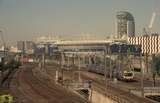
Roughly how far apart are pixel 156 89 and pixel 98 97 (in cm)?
1556

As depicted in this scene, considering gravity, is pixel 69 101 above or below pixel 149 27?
below

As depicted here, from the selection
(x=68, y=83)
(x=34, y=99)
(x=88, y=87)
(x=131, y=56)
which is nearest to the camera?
(x=34, y=99)

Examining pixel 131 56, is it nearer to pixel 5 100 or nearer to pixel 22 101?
pixel 22 101

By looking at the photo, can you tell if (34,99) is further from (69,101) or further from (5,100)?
(5,100)

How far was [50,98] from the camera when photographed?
67.6m

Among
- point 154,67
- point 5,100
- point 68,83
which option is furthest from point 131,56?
point 5,100

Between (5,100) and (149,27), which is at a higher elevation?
(149,27)

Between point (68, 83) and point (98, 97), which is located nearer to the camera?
point (98, 97)

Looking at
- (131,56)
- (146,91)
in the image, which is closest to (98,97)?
(146,91)

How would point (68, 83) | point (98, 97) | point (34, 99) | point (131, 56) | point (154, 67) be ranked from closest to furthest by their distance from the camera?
point (98, 97) < point (34, 99) < point (68, 83) < point (154, 67) < point (131, 56)

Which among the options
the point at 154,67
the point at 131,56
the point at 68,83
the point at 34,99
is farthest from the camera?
the point at 131,56

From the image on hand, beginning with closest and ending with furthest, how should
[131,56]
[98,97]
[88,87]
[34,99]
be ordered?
[98,97]
[34,99]
[88,87]
[131,56]

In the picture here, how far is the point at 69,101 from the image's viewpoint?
204 ft

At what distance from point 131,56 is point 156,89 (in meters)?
99.8
